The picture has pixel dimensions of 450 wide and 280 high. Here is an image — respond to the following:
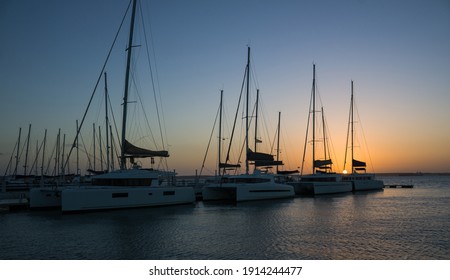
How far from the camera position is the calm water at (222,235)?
14.2 meters

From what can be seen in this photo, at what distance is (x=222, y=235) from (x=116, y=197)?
39.9 ft

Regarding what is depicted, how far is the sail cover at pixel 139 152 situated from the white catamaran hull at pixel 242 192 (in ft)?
25.7

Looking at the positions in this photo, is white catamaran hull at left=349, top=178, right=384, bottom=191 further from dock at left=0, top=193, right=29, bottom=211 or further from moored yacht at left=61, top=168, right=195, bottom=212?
dock at left=0, top=193, right=29, bottom=211

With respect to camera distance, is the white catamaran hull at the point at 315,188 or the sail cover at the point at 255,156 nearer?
the sail cover at the point at 255,156

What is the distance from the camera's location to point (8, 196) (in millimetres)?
33969

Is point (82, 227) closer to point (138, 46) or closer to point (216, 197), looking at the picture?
point (138, 46)

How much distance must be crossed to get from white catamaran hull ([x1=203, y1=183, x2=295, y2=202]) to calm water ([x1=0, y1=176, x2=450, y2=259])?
8.64m

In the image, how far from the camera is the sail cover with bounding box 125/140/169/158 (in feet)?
93.1

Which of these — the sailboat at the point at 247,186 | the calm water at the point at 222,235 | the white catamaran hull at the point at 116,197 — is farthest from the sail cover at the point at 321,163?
the white catamaran hull at the point at 116,197

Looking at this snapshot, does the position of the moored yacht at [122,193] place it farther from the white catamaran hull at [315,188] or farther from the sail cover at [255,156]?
the white catamaran hull at [315,188]

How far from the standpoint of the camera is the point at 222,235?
58.3 feet

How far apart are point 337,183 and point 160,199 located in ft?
97.3

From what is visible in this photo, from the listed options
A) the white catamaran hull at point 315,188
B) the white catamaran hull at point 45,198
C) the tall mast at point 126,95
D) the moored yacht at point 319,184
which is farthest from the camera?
the moored yacht at point 319,184

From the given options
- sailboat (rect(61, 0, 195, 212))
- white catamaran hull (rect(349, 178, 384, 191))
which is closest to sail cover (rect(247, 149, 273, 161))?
sailboat (rect(61, 0, 195, 212))
